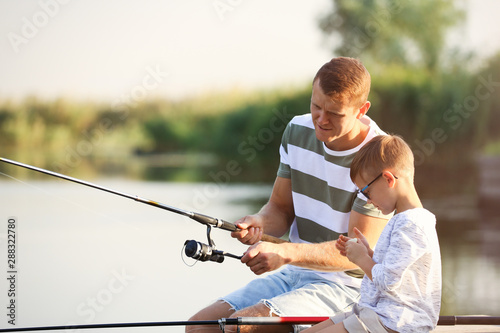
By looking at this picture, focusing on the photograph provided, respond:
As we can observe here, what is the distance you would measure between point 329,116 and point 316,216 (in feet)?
1.01

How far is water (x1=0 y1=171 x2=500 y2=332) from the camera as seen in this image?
475 cm

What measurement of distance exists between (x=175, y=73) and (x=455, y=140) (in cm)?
450

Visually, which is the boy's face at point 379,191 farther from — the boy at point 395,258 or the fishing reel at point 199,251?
the fishing reel at point 199,251

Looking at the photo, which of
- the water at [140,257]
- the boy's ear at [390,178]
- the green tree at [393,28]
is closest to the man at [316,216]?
the boy's ear at [390,178]

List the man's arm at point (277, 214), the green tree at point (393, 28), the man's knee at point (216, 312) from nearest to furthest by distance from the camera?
the man's knee at point (216, 312) → the man's arm at point (277, 214) → the green tree at point (393, 28)

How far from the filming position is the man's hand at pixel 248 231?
2008 mm

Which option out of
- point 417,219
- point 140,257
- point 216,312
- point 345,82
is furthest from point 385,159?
point 140,257

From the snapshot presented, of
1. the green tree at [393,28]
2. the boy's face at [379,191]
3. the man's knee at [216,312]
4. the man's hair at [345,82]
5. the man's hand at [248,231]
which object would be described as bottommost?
the man's knee at [216,312]

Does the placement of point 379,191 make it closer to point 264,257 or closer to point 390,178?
point 390,178

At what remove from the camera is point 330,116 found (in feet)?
6.25

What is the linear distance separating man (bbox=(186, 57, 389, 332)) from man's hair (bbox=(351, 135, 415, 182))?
18 centimetres

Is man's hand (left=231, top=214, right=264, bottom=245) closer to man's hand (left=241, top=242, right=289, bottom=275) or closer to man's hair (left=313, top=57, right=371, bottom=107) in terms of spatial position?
man's hand (left=241, top=242, right=289, bottom=275)

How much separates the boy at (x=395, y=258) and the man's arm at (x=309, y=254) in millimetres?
182

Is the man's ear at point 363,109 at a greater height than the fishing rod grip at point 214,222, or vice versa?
the man's ear at point 363,109
